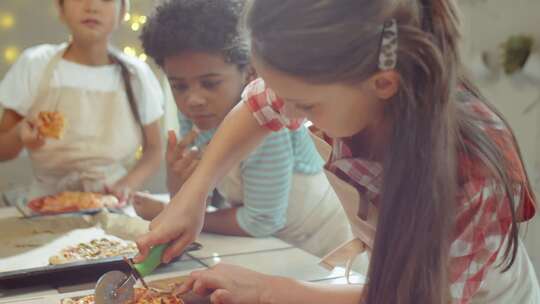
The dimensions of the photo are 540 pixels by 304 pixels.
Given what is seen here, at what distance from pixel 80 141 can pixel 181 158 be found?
0.54m

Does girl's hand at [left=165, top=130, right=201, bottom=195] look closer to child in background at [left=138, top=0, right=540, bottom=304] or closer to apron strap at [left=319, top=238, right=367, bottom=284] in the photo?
apron strap at [left=319, top=238, right=367, bottom=284]

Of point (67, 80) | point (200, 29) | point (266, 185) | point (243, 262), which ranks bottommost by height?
point (243, 262)

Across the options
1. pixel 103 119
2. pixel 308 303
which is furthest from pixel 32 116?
pixel 308 303

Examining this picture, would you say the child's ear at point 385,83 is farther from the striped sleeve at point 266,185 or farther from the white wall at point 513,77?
the white wall at point 513,77

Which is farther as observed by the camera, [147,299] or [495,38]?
[495,38]

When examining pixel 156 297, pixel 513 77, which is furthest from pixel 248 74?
pixel 513 77

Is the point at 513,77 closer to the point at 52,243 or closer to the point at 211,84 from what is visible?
the point at 211,84

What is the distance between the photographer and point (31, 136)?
167 cm

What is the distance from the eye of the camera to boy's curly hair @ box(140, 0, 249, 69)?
53.7 inches

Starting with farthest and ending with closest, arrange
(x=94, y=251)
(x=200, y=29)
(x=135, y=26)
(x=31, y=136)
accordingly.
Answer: (x=135, y=26)
(x=31, y=136)
(x=200, y=29)
(x=94, y=251)

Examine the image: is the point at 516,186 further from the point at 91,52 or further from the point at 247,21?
the point at 91,52

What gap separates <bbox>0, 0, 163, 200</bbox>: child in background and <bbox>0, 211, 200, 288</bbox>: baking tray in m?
0.32

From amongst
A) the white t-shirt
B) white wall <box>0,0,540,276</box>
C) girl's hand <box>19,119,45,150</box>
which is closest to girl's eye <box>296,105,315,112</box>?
girl's hand <box>19,119,45,150</box>

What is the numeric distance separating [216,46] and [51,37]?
1.37 m
